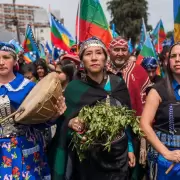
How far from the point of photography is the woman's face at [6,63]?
3.00 m

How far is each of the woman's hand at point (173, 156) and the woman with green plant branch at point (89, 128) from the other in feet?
1.27

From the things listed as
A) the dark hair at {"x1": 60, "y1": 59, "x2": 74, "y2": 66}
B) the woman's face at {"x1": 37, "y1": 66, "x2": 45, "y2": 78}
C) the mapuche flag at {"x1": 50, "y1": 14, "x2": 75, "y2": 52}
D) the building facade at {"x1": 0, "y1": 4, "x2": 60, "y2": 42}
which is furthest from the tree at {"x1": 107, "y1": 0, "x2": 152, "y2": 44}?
the dark hair at {"x1": 60, "y1": 59, "x2": 74, "y2": 66}

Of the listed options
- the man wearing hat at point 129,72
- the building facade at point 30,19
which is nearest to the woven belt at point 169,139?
the man wearing hat at point 129,72

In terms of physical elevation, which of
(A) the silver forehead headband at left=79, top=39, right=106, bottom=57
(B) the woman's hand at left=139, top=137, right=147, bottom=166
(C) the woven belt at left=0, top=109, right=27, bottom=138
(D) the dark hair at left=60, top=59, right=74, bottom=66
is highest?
(A) the silver forehead headband at left=79, top=39, right=106, bottom=57

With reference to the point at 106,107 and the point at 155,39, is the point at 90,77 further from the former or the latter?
the point at 155,39

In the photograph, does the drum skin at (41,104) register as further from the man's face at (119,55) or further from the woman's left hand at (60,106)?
the man's face at (119,55)

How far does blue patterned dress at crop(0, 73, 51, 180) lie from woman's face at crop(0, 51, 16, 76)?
10 cm

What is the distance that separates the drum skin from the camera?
280 centimetres

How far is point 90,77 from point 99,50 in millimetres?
250

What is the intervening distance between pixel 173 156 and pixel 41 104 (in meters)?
1.05

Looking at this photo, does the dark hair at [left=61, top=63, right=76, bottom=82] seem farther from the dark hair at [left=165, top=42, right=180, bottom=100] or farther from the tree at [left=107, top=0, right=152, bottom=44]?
the tree at [left=107, top=0, right=152, bottom=44]

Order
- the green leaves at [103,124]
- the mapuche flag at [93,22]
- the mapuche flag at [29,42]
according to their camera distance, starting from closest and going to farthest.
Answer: the green leaves at [103,124], the mapuche flag at [93,22], the mapuche flag at [29,42]

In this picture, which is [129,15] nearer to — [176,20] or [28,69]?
[28,69]

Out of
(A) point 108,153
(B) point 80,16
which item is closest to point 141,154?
(A) point 108,153
